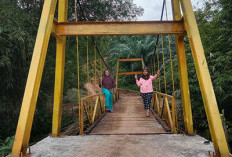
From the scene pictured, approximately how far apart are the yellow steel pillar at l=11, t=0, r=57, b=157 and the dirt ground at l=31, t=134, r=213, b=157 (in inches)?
9.8

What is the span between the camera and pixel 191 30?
2.66m

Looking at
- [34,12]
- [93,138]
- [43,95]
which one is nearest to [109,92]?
[43,95]

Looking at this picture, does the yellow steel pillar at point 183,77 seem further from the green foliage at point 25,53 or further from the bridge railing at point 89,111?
the green foliage at point 25,53

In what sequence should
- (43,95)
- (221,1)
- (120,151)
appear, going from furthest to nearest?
(43,95) < (221,1) < (120,151)

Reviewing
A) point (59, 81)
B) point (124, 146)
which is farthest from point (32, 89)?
point (124, 146)

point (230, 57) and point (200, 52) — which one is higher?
point (230, 57)

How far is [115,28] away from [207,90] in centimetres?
177

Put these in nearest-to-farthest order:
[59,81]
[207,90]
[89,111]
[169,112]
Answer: [207,90] < [59,81] < [169,112] < [89,111]

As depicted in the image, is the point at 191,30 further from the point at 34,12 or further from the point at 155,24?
the point at 34,12

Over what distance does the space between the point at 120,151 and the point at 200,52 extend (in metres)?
1.68

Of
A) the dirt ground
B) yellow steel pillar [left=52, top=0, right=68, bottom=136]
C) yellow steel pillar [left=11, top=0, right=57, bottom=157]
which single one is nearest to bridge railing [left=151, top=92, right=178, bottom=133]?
the dirt ground

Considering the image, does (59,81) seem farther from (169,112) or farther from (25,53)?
(25,53)

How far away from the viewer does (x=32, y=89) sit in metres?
2.35

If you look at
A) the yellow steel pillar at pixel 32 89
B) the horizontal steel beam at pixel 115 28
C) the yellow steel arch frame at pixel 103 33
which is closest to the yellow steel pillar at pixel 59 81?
the yellow steel arch frame at pixel 103 33
